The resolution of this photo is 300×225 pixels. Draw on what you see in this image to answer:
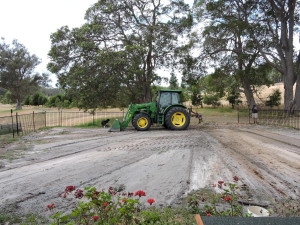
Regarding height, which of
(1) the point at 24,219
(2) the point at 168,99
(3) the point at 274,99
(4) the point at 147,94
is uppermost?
(4) the point at 147,94

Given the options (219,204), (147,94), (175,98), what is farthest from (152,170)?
(147,94)

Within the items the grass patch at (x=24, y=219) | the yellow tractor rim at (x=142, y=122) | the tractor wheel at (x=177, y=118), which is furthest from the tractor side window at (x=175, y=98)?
the grass patch at (x=24, y=219)

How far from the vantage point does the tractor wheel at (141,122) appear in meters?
13.1

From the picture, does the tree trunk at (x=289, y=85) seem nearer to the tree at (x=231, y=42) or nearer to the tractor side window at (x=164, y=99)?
the tree at (x=231, y=42)

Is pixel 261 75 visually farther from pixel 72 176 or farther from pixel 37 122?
pixel 72 176

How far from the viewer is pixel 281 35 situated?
2019 cm

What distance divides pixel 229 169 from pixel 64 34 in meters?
15.5

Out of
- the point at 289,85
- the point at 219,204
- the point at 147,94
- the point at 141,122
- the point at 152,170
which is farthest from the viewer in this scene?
the point at 289,85

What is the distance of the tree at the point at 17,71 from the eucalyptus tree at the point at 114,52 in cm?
4204

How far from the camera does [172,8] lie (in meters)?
18.4

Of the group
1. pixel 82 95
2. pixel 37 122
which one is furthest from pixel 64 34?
pixel 37 122

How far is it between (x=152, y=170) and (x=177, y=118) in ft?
26.3

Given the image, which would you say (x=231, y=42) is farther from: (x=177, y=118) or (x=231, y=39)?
(x=177, y=118)

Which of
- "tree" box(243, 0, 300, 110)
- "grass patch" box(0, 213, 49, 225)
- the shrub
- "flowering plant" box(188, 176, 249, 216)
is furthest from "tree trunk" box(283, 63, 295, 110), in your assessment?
"grass patch" box(0, 213, 49, 225)
